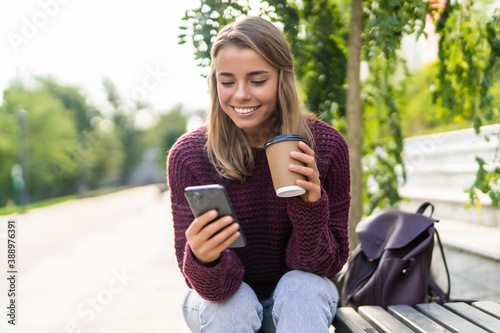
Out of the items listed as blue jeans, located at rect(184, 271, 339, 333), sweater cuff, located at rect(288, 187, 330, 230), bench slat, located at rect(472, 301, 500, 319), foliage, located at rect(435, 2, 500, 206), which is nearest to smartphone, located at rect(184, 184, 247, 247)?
sweater cuff, located at rect(288, 187, 330, 230)

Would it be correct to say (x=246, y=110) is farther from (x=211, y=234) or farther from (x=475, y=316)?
(x=475, y=316)

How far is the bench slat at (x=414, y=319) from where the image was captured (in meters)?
1.37

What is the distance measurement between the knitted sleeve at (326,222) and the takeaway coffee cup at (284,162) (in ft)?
0.57

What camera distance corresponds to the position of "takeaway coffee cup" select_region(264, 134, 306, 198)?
3.84ft

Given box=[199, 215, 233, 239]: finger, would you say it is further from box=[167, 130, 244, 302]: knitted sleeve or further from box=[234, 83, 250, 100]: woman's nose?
box=[234, 83, 250, 100]: woman's nose

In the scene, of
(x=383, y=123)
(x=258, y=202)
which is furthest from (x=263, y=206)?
(x=383, y=123)

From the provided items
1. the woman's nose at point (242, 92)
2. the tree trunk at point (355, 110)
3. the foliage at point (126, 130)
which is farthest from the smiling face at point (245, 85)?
the foliage at point (126, 130)

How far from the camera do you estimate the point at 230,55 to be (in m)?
1.48

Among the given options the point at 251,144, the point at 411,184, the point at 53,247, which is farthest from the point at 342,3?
the point at 53,247

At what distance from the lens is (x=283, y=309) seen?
1366 mm

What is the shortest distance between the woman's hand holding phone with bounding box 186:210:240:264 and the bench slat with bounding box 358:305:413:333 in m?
0.60

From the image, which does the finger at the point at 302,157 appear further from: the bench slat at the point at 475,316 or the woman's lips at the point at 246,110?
the bench slat at the point at 475,316

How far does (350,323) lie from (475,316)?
42cm

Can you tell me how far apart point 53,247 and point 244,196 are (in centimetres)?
487
